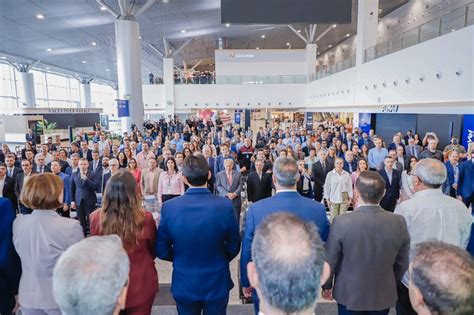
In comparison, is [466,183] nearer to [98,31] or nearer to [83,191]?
[83,191]

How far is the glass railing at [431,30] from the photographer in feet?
31.0

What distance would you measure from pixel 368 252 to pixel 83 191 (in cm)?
460

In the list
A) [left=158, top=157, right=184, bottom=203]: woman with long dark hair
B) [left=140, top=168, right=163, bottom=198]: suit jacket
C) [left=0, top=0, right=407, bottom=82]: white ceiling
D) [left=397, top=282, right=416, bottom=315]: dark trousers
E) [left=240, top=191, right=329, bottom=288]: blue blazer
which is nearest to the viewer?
[left=240, top=191, right=329, bottom=288]: blue blazer

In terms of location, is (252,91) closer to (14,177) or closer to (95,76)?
(14,177)

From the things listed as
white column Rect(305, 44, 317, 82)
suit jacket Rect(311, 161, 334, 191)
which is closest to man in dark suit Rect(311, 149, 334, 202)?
suit jacket Rect(311, 161, 334, 191)

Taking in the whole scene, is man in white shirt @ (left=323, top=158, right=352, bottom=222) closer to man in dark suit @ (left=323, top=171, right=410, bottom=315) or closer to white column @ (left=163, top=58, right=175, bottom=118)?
man in dark suit @ (left=323, top=171, right=410, bottom=315)

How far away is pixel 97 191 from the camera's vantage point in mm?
5367

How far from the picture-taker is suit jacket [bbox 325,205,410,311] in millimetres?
2025

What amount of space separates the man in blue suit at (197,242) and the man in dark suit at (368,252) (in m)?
0.73

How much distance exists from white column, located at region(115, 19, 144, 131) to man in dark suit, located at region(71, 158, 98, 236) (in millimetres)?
9620

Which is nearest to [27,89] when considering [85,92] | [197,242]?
[85,92]

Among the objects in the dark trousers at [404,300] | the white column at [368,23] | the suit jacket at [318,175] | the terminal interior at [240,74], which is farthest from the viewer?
the white column at [368,23]

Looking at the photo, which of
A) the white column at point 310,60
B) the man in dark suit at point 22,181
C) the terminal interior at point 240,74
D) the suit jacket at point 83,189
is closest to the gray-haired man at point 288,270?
the terminal interior at point 240,74

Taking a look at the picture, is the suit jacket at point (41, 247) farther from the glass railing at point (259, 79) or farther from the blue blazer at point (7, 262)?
the glass railing at point (259, 79)
